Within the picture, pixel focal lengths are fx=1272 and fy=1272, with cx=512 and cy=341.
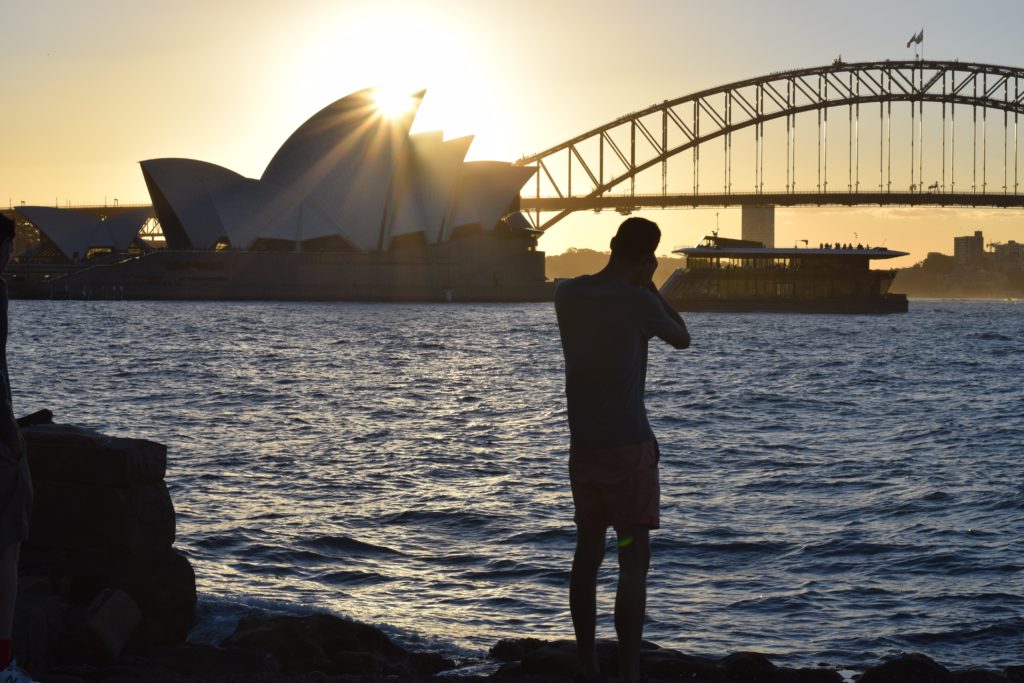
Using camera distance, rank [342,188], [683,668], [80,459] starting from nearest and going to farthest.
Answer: [683,668], [80,459], [342,188]

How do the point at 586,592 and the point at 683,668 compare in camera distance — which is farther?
the point at 683,668

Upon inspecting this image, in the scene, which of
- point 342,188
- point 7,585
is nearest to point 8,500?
point 7,585

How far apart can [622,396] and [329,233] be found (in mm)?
103082

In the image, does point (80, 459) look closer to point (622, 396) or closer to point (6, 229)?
point (6, 229)

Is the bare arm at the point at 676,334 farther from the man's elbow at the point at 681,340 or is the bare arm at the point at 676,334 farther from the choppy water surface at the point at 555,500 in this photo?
the choppy water surface at the point at 555,500

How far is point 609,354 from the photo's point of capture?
4.91 metres

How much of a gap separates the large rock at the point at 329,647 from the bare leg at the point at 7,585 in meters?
1.77

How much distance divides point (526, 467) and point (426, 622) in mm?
7348

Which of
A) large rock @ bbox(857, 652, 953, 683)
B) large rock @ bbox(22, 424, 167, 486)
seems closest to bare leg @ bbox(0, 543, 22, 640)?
large rock @ bbox(22, 424, 167, 486)

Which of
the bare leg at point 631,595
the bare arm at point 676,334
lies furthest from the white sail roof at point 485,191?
the bare leg at point 631,595

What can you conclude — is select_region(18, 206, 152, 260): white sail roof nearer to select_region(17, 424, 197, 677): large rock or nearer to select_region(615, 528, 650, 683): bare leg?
select_region(17, 424, 197, 677): large rock

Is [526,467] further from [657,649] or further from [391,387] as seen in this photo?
[391,387]

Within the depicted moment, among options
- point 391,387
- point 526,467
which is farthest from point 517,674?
point 391,387

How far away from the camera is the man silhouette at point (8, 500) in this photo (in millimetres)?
4609
